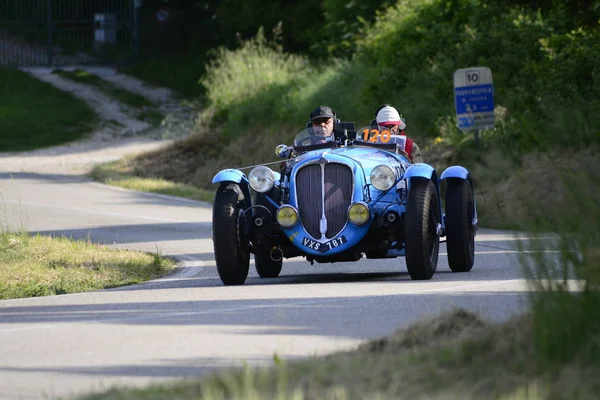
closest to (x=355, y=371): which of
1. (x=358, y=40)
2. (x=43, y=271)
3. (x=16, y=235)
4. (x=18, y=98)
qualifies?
(x=43, y=271)

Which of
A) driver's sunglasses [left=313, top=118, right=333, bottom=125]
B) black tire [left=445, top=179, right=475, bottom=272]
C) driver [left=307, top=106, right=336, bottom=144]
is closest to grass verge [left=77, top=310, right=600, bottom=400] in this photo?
black tire [left=445, top=179, right=475, bottom=272]

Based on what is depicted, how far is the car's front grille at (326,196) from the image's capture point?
43.5 feet

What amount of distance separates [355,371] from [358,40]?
3541 centimetres

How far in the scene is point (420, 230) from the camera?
503 inches

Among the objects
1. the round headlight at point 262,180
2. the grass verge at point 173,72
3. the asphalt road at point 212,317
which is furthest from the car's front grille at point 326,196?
the grass verge at point 173,72

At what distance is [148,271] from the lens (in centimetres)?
1561

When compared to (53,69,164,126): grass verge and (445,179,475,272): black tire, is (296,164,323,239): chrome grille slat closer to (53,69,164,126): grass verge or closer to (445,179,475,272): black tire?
(445,179,475,272): black tire

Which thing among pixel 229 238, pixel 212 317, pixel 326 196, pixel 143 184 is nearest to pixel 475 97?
pixel 143 184

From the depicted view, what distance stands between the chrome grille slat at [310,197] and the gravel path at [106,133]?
83.5 feet

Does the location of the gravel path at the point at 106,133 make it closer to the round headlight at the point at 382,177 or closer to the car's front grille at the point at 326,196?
the car's front grille at the point at 326,196

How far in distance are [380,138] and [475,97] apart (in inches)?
513

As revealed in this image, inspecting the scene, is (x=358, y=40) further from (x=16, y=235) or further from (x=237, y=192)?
(x=237, y=192)

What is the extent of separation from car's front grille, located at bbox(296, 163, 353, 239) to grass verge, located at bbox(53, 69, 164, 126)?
36.9m

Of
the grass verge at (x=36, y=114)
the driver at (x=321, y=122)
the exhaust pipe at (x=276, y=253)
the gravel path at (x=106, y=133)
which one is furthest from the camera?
the grass verge at (x=36, y=114)
